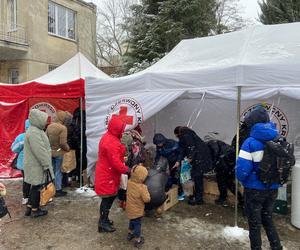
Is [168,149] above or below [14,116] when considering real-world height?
below

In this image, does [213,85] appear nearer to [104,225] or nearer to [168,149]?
[168,149]

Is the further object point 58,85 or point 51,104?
point 51,104

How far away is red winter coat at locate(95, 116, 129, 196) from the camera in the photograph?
168 inches

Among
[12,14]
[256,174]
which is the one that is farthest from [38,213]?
[12,14]

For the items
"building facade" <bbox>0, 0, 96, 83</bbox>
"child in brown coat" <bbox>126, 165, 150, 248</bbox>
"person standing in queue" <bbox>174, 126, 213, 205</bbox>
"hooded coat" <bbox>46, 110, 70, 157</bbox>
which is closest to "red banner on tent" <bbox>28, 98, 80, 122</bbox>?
"hooded coat" <bbox>46, 110, 70, 157</bbox>

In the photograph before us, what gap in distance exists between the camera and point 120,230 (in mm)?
4691

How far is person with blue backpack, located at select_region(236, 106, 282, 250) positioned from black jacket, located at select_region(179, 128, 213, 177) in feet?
6.67

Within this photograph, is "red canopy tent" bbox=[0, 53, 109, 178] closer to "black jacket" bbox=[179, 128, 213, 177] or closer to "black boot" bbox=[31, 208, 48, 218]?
"black boot" bbox=[31, 208, 48, 218]

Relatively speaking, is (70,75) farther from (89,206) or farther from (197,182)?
(197,182)

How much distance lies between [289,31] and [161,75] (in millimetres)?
2383

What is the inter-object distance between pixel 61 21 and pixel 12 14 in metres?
2.77

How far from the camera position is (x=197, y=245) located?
423 centimetres

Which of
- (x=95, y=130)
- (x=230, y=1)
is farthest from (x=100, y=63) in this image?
(x=95, y=130)

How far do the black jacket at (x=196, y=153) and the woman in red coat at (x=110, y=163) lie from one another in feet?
5.26
